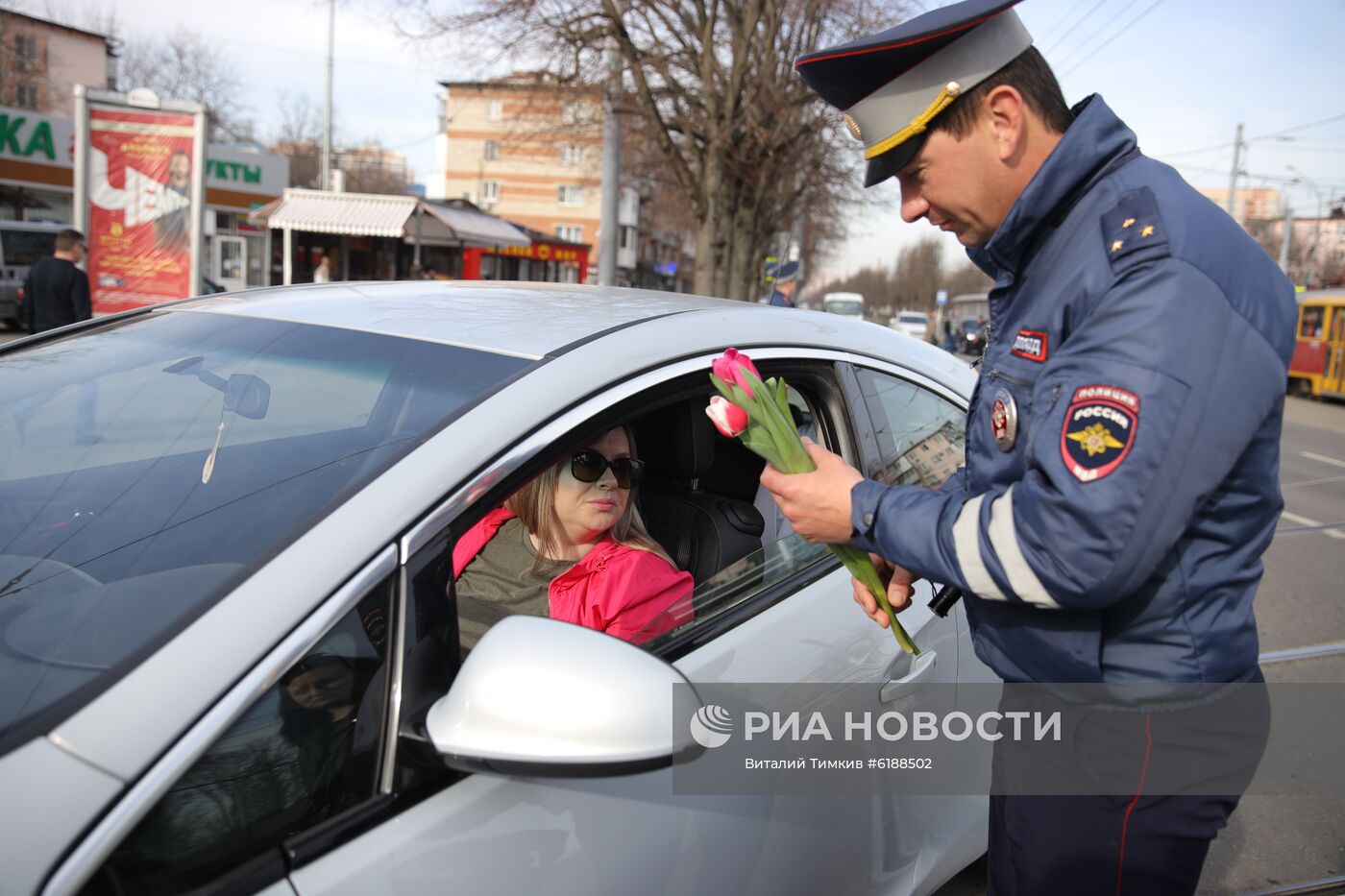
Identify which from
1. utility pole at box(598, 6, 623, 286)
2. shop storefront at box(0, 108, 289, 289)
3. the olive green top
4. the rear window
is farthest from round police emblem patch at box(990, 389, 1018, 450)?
shop storefront at box(0, 108, 289, 289)

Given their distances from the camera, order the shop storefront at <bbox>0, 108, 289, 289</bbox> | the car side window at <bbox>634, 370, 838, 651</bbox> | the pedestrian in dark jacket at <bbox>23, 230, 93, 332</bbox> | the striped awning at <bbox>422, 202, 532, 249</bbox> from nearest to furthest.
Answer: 1. the car side window at <bbox>634, 370, 838, 651</bbox>
2. the pedestrian in dark jacket at <bbox>23, 230, 93, 332</bbox>
3. the striped awning at <bbox>422, 202, 532, 249</bbox>
4. the shop storefront at <bbox>0, 108, 289, 289</bbox>

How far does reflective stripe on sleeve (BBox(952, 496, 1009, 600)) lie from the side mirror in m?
0.45

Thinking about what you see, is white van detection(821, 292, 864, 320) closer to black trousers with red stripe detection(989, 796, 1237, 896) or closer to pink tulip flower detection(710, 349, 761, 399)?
pink tulip flower detection(710, 349, 761, 399)

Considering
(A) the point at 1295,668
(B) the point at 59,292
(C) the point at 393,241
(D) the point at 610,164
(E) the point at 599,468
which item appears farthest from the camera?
(C) the point at 393,241

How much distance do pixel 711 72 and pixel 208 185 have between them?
2337 cm

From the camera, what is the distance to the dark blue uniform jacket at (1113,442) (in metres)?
1.21

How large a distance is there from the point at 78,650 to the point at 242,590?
0.79ft

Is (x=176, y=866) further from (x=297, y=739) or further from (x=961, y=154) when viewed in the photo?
(x=961, y=154)

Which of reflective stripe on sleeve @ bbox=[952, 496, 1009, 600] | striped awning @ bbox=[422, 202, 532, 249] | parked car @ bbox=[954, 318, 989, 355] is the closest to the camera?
reflective stripe on sleeve @ bbox=[952, 496, 1009, 600]

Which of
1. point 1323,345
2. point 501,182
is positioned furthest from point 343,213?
point 501,182

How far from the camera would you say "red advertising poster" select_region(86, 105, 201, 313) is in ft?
33.8

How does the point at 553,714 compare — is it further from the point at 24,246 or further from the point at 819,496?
the point at 24,246

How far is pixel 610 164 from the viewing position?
12.3m

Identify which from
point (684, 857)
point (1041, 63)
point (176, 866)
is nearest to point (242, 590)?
point (176, 866)
